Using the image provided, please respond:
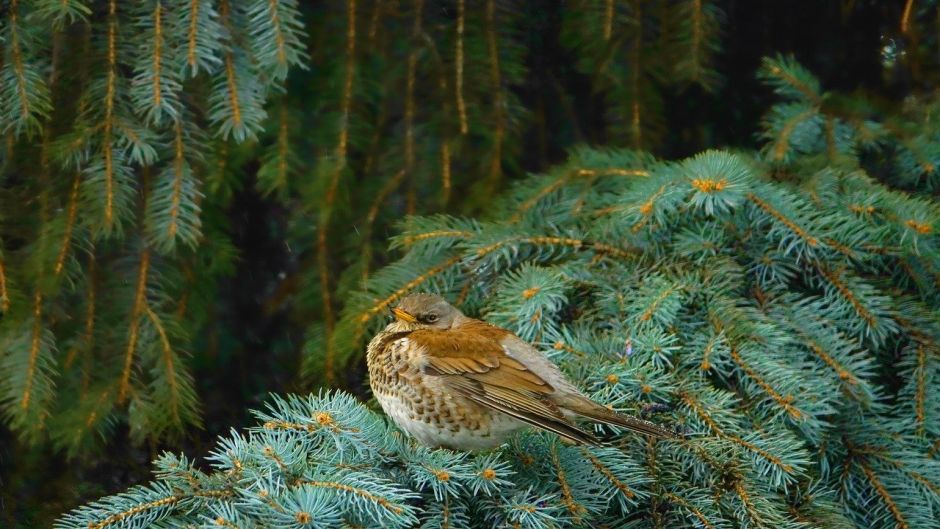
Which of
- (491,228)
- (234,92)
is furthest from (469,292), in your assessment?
(234,92)

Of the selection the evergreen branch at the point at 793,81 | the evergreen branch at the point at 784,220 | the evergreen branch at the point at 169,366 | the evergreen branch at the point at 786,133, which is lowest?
the evergreen branch at the point at 169,366

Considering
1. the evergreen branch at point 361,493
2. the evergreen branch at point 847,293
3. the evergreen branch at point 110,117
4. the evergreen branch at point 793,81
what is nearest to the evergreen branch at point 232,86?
the evergreen branch at point 110,117

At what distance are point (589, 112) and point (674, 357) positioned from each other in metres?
1.84

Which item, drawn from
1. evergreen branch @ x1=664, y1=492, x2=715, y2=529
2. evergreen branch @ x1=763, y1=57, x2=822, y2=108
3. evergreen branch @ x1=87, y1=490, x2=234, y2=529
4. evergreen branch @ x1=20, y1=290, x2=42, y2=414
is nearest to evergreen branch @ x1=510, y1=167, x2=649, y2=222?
evergreen branch @ x1=763, y1=57, x2=822, y2=108

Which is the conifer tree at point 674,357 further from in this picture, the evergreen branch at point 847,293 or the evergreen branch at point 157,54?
the evergreen branch at point 157,54

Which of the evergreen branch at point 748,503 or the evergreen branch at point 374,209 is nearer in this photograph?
the evergreen branch at point 748,503

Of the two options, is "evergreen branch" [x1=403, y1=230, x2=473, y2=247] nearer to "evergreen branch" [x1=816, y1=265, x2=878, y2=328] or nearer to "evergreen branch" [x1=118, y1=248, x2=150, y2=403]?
"evergreen branch" [x1=118, y1=248, x2=150, y2=403]

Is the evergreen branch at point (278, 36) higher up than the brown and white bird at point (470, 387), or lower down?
higher up

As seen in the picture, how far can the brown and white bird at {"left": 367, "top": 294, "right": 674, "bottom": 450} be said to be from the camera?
248cm

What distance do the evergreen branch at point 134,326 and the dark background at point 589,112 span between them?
806 mm

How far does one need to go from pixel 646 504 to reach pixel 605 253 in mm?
974

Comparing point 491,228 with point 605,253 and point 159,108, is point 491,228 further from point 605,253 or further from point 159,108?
point 159,108

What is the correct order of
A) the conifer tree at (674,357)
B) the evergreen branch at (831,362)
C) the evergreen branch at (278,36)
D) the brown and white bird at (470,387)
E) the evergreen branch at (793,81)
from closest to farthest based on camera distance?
1. the conifer tree at (674,357)
2. the brown and white bird at (470,387)
3. the evergreen branch at (831,362)
4. the evergreen branch at (278,36)
5. the evergreen branch at (793,81)

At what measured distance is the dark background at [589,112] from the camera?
13.4 ft
